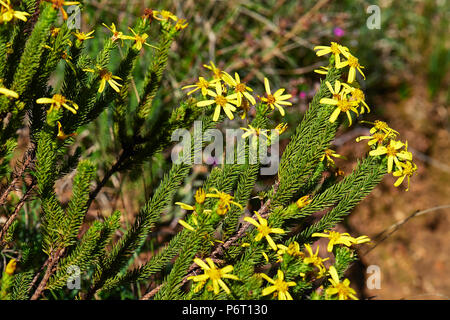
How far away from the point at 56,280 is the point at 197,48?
2.56 m

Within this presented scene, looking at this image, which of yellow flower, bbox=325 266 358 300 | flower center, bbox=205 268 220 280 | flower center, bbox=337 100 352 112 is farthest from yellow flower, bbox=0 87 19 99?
yellow flower, bbox=325 266 358 300

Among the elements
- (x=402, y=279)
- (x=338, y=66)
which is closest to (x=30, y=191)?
(x=338, y=66)

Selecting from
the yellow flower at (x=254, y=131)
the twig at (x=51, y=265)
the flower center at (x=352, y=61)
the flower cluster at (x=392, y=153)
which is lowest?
the twig at (x=51, y=265)

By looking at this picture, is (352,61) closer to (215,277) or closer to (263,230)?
(263,230)

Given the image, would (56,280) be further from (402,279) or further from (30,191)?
(402,279)

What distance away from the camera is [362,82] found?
428cm

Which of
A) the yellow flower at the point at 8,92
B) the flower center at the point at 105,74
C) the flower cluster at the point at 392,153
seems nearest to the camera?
the yellow flower at the point at 8,92

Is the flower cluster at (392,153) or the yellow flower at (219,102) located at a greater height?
the yellow flower at (219,102)

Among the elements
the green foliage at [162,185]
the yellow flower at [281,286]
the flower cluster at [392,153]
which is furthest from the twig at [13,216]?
the flower cluster at [392,153]

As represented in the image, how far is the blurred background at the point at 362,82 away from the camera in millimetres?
3670

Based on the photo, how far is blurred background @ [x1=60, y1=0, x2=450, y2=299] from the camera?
3670 millimetres

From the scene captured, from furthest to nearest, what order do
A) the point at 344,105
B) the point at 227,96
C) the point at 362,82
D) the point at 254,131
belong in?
the point at 362,82 < the point at 227,96 < the point at 254,131 < the point at 344,105

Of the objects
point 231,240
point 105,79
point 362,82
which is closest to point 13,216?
point 105,79

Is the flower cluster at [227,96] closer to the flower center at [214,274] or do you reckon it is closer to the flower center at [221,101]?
the flower center at [221,101]
